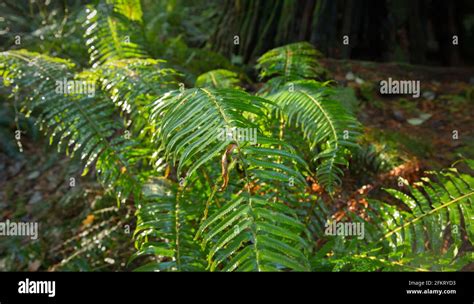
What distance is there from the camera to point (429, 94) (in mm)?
4070

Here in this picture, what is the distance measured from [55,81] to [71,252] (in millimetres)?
1269

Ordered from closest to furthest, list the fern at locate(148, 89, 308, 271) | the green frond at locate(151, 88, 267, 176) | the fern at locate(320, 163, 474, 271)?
the fern at locate(148, 89, 308, 271) < the green frond at locate(151, 88, 267, 176) < the fern at locate(320, 163, 474, 271)

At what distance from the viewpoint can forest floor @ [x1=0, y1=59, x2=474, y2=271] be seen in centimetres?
307

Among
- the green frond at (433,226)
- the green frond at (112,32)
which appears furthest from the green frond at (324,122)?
the green frond at (112,32)

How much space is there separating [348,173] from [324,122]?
116 centimetres

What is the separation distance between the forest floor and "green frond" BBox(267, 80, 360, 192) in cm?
62

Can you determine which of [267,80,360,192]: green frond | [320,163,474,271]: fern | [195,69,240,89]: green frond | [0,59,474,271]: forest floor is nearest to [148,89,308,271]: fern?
[267,80,360,192]: green frond

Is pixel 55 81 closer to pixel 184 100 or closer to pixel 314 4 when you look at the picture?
pixel 184 100

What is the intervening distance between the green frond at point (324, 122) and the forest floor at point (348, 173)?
62cm

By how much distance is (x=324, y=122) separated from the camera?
2.20m

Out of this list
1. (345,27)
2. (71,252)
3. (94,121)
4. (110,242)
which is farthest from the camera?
(345,27)

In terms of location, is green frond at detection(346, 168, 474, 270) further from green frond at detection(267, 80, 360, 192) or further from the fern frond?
the fern frond

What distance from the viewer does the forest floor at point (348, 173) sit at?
3.07 metres
